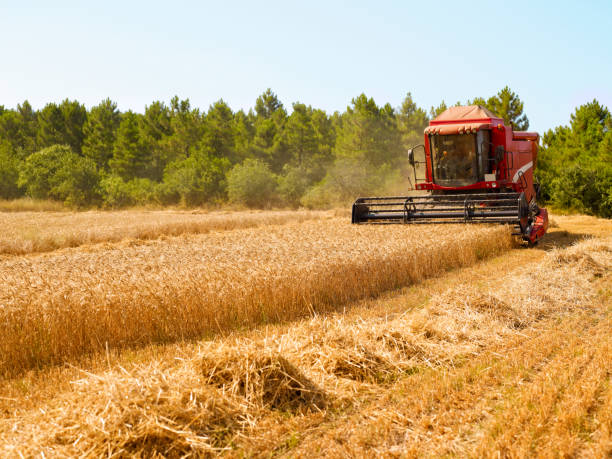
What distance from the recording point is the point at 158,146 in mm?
45469

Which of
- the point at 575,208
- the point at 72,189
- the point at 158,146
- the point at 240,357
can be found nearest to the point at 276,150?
the point at 158,146

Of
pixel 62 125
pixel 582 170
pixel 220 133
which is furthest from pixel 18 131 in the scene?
pixel 582 170

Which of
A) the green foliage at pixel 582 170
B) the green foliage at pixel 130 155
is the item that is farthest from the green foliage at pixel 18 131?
the green foliage at pixel 582 170

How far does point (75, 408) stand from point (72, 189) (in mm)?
41331

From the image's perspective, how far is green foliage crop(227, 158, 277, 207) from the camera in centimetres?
3691

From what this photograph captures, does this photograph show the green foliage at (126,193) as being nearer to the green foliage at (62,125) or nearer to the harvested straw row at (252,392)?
the green foliage at (62,125)

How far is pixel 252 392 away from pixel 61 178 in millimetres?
42802

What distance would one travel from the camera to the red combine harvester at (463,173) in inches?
480

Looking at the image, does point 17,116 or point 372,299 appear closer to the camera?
point 372,299

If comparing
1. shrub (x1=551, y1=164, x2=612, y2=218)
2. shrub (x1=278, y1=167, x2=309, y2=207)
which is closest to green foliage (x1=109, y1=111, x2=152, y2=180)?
shrub (x1=278, y1=167, x2=309, y2=207)

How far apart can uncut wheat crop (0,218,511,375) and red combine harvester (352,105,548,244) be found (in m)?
1.64

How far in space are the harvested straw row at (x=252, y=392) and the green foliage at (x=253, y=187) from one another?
1243 inches

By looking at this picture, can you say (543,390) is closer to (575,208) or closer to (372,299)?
(372,299)

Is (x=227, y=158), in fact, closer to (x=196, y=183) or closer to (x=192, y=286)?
(x=196, y=183)
